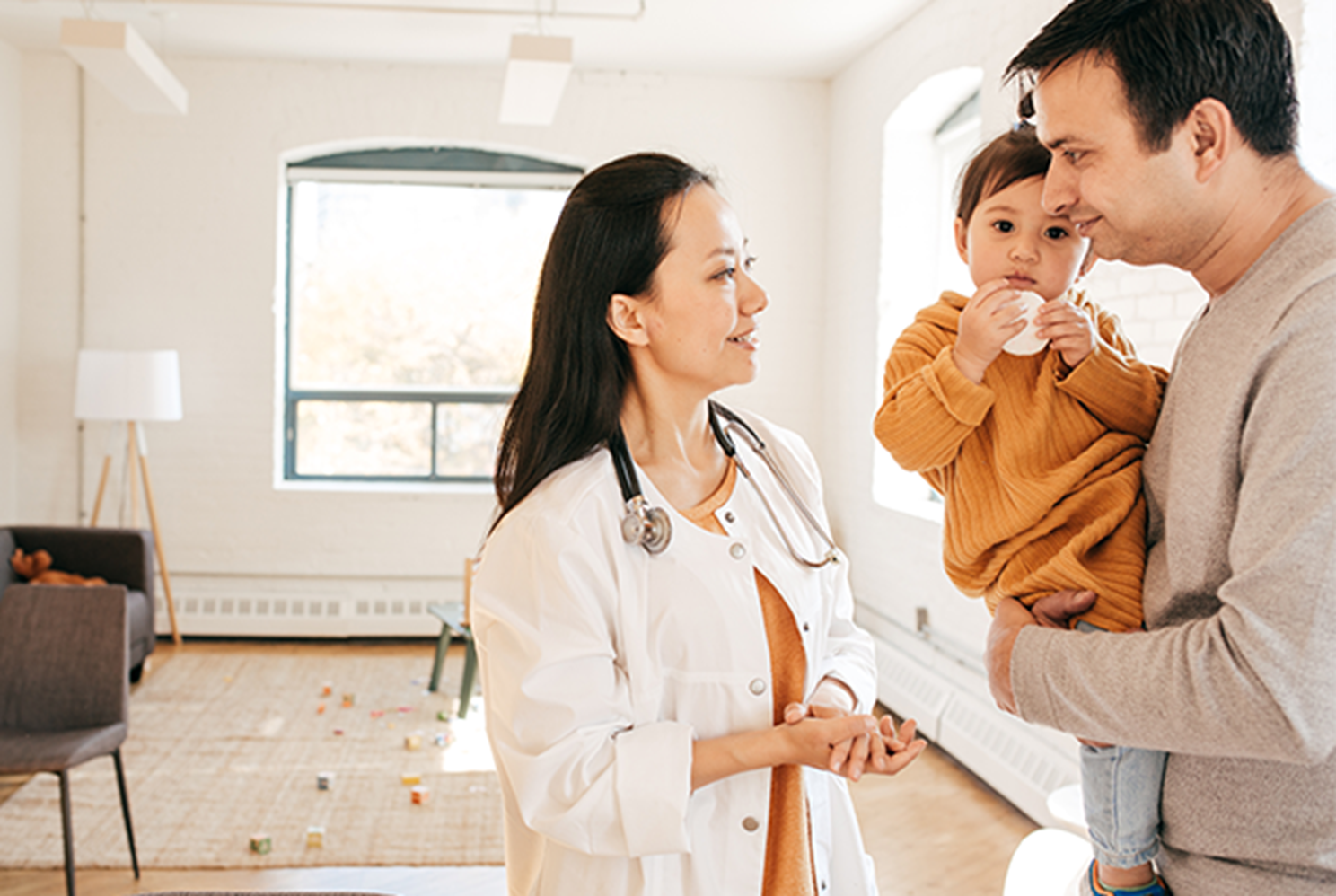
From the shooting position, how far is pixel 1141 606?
1.13 meters

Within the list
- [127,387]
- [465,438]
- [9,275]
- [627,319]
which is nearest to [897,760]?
[627,319]

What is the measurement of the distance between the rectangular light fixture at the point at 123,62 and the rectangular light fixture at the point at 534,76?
4.74 ft

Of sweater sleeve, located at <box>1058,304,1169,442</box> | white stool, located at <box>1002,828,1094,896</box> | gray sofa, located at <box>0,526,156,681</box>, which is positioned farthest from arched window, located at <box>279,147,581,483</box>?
sweater sleeve, located at <box>1058,304,1169,442</box>

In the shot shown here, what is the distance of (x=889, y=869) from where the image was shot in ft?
10.4

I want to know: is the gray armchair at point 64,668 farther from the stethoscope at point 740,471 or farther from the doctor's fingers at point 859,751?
the doctor's fingers at point 859,751

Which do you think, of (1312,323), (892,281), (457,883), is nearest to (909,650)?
(892,281)

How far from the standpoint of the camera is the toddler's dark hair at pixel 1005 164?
4.63 ft

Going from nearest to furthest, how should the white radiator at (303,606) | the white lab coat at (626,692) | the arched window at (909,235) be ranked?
1. the white lab coat at (626,692)
2. the arched window at (909,235)
3. the white radiator at (303,606)

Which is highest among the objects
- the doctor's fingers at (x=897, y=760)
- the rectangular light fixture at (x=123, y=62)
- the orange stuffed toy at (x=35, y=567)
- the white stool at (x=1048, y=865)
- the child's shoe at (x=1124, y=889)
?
the rectangular light fixture at (x=123, y=62)

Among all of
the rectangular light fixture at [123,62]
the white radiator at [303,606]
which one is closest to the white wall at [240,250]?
the white radiator at [303,606]

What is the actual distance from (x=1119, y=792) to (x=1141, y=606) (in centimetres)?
21

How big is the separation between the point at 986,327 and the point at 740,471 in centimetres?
44

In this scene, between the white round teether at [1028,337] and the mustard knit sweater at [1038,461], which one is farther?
the white round teether at [1028,337]

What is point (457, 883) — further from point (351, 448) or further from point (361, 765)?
point (351, 448)
